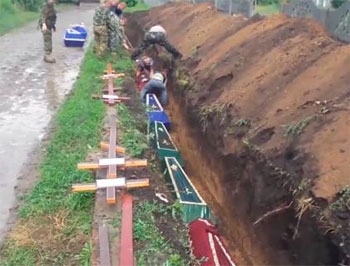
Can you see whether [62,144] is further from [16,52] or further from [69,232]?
[16,52]

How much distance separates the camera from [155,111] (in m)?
10.8

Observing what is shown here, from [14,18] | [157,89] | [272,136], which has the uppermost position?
[272,136]

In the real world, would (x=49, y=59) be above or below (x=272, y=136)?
below

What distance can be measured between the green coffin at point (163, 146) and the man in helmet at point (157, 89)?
3.65 ft

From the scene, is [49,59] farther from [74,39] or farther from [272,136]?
[272,136]

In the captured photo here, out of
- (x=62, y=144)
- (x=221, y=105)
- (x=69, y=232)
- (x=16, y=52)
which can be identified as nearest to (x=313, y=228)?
(x=69, y=232)

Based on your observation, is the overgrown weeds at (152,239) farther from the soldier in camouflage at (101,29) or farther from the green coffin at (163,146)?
the soldier in camouflage at (101,29)

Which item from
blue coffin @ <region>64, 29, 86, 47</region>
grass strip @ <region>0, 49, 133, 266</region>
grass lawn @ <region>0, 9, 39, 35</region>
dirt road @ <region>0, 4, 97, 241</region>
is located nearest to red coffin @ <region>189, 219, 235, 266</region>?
grass strip @ <region>0, 49, 133, 266</region>

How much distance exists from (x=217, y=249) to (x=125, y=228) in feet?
4.21

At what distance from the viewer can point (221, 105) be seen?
825cm

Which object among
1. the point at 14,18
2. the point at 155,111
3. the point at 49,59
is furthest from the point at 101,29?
the point at 14,18

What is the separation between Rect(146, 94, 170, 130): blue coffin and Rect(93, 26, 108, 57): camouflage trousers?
164 inches

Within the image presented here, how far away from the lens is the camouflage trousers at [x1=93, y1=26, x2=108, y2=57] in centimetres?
1468

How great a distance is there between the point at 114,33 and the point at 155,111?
4.84 m
